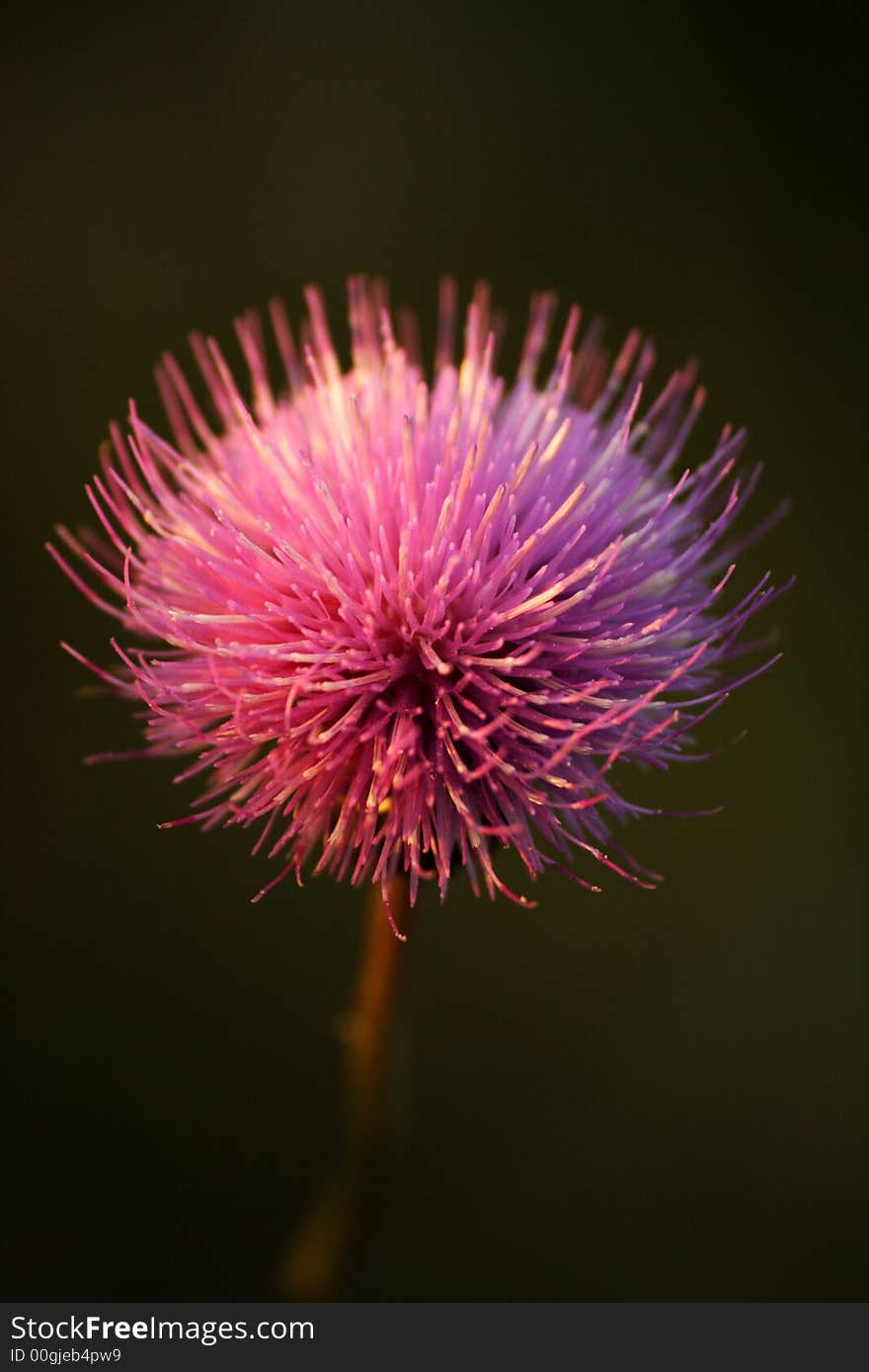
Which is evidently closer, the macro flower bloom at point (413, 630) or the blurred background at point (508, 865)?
the macro flower bloom at point (413, 630)

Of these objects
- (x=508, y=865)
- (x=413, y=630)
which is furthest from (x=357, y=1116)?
(x=508, y=865)

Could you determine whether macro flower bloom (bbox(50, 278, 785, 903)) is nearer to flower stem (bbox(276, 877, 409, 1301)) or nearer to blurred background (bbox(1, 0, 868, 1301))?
flower stem (bbox(276, 877, 409, 1301))

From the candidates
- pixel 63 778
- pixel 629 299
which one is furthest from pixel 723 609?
pixel 63 778

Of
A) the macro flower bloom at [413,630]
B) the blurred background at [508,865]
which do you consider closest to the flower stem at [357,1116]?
the macro flower bloom at [413,630]

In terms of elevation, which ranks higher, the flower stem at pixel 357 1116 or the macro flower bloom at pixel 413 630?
the macro flower bloom at pixel 413 630

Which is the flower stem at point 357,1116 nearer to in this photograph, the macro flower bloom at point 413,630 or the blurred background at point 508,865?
the macro flower bloom at point 413,630

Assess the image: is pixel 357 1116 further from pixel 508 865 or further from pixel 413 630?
pixel 508 865

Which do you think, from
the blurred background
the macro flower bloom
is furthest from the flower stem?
the blurred background
